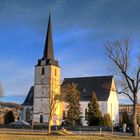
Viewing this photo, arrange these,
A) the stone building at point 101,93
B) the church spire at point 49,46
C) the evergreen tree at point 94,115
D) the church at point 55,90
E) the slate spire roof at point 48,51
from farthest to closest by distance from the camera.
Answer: the church spire at point 49,46 < the slate spire roof at point 48,51 < the church at point 55,90 < the stone building at point 101,93 < the evergreen tree at point 94,115

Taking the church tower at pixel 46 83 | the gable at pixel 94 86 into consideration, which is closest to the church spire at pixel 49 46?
the church tower at pixel 46 83

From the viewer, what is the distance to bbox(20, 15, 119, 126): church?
9281cm

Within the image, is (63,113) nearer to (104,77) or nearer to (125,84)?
(104,77)

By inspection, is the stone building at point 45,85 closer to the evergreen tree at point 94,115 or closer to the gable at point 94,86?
the gable at point 94,86

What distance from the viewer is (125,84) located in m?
45.0

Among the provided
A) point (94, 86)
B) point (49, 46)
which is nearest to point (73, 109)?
point (94, 86)

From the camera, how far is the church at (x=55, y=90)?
92.8 metres

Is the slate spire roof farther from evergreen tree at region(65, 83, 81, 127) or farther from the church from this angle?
evergreen tree at region(65, 83, 81, 127)

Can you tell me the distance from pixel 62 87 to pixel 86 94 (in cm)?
741

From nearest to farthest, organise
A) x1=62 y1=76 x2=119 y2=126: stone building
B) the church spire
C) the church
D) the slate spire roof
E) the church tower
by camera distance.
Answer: x1=62 y1=76 x2=119 y2=126: stone building → the church → the church tower → the slate spire roof → the church spire

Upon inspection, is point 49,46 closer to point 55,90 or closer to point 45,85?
point 45,85

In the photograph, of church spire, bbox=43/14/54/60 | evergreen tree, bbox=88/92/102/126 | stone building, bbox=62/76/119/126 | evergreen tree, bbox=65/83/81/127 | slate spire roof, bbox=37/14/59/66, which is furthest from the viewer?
church spire, bbox=43/14/54/60

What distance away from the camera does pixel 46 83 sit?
9531 cm

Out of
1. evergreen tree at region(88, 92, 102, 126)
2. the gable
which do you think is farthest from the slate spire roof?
evergreen tree at region(88, 92, 102, 126)
